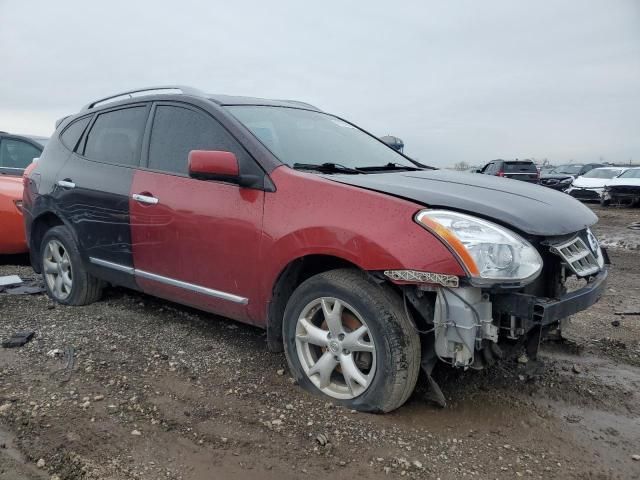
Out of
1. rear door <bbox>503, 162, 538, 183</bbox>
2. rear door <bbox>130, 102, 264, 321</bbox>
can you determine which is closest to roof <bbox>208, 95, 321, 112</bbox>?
rear door <bbox>130, 102, 264, 321</bbox>

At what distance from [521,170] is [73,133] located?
16.9 metres

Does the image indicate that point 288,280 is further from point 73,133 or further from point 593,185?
point 593,185

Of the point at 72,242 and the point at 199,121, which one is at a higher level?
the point at 199,121

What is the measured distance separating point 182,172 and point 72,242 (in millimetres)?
1509

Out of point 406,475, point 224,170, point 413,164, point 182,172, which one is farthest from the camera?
point 413,164

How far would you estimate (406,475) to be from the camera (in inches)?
88.4

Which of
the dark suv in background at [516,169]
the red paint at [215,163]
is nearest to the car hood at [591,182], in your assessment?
the dark suv in background at [516,169]

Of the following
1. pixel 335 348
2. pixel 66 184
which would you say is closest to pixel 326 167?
pixel 335 348

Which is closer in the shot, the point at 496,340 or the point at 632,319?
the point at 496,340

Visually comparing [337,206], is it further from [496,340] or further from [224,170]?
[496,340]

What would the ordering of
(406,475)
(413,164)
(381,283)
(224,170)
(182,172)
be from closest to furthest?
(406,475)
(381,283)
(224,170)
(182,172)
(413,164)

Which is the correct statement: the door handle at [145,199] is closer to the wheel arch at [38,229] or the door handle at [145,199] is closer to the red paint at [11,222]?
the wheel arch at [38,229]

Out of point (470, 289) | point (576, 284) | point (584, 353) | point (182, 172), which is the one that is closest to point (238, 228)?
point (182, 172)

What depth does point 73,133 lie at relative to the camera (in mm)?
4535
